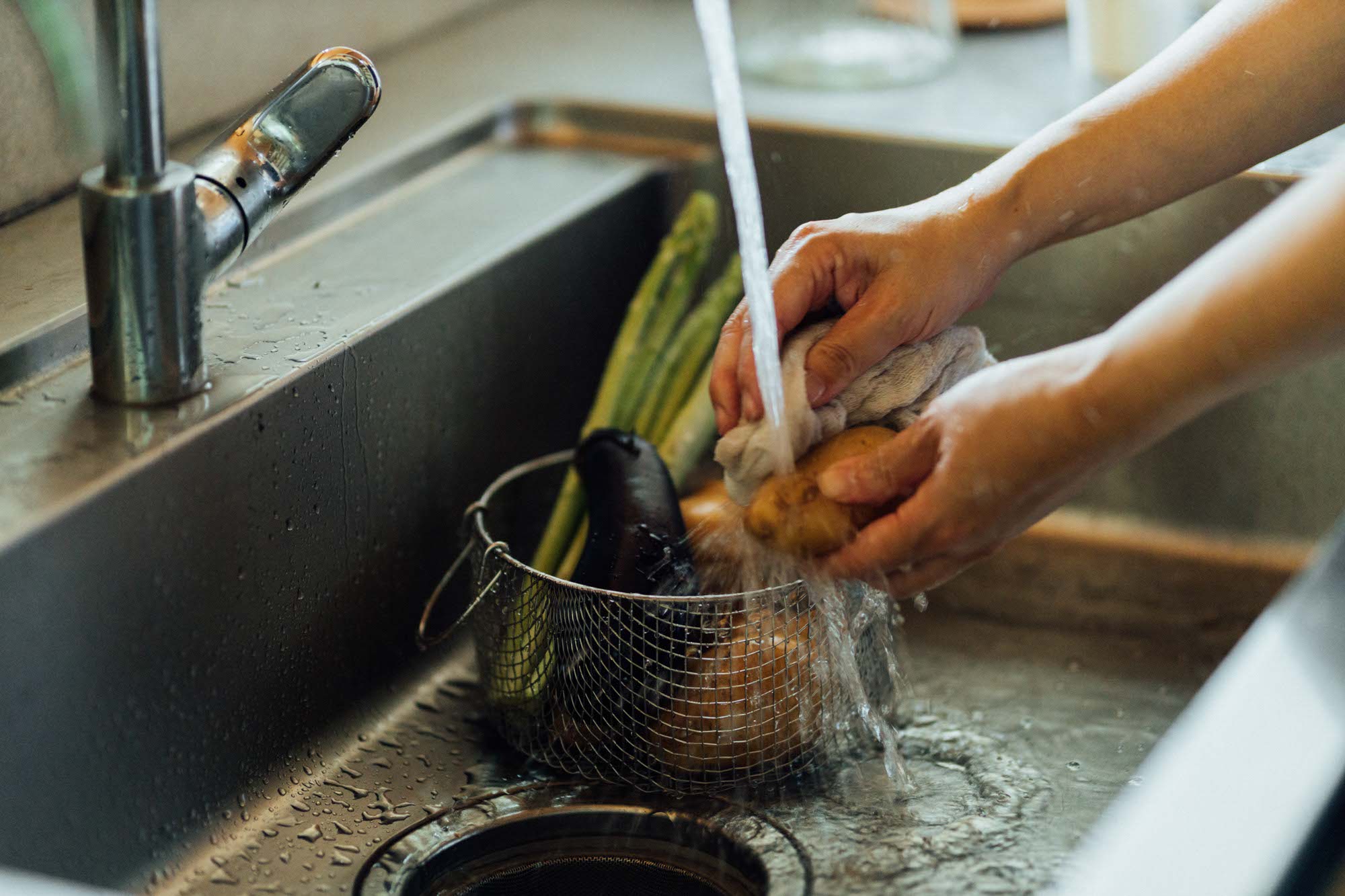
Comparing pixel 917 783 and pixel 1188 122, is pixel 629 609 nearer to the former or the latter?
pixel 917 783

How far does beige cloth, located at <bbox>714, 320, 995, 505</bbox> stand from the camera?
0.71 meters

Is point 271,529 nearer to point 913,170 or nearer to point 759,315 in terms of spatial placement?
point 759,315

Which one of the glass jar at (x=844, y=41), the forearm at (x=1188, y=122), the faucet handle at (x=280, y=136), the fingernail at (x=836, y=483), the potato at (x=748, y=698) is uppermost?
the glass jar at (x=844, y=41)

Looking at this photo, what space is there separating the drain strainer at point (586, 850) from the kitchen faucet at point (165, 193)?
0.27m

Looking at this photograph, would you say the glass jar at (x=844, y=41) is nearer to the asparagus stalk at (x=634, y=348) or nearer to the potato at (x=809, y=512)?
the asparagus stalk at (x=634, y=348)

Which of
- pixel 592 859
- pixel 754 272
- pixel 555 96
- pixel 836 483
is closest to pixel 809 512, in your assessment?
pixel 836 483

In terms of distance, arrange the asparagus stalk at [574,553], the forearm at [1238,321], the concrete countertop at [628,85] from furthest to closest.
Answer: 1. the concrete countertop at [628,85]
2. the asparagus stalk at [574,553]
3. the forearm at [1238,321]

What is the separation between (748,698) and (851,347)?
0.19m

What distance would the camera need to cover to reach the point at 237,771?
2.49 feet

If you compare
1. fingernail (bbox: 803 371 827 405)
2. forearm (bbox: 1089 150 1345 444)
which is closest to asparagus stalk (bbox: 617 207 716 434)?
fingernail (bbox: 803 371 827 405)

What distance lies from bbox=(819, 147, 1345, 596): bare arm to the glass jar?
66 centimetres

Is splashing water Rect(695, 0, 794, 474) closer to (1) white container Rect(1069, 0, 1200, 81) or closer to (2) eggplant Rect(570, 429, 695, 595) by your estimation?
(2) eggplant Rect(570, 429, 695, 595)

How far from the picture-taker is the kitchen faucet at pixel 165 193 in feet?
2.14

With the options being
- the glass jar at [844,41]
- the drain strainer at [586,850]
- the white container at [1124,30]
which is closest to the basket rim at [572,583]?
the drain strainer at [586,850]
